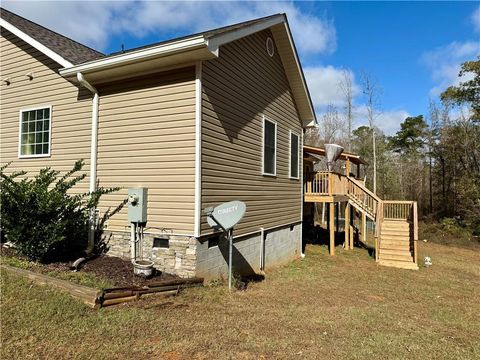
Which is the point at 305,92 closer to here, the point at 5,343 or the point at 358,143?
the point at 5,343

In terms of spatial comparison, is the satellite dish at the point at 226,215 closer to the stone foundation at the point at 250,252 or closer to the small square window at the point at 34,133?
the stone foundation at the point at 250,252

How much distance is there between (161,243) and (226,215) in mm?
1396

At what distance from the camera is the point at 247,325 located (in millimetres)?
4723

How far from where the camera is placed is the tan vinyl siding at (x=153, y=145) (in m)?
6.32

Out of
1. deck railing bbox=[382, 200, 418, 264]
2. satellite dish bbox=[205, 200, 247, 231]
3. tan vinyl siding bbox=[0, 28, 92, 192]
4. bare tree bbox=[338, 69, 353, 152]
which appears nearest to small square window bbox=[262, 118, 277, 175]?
satellite dish bbox=[205, 200, 247, 231]

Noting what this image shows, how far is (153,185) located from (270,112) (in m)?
4.51

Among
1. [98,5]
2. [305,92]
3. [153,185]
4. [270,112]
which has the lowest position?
[153,185]

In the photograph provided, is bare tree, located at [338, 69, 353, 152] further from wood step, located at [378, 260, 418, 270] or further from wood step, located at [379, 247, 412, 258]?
wood step, located at [378, 260, 418, 270]

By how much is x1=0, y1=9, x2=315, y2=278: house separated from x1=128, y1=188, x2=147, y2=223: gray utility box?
0.12m

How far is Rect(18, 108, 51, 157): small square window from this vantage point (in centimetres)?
805

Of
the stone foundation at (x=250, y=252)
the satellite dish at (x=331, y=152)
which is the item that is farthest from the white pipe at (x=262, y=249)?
Result: the satellite dish at (x=331, y=152)

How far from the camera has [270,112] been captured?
9.70 metres

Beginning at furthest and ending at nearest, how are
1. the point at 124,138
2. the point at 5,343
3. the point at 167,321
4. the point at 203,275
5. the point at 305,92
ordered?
the point at 305,92 < the point at 124,138 < the point at 203,275 < the point at 167,321 < the point at 5,343

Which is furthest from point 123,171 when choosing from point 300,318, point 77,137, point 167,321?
point 300,318
